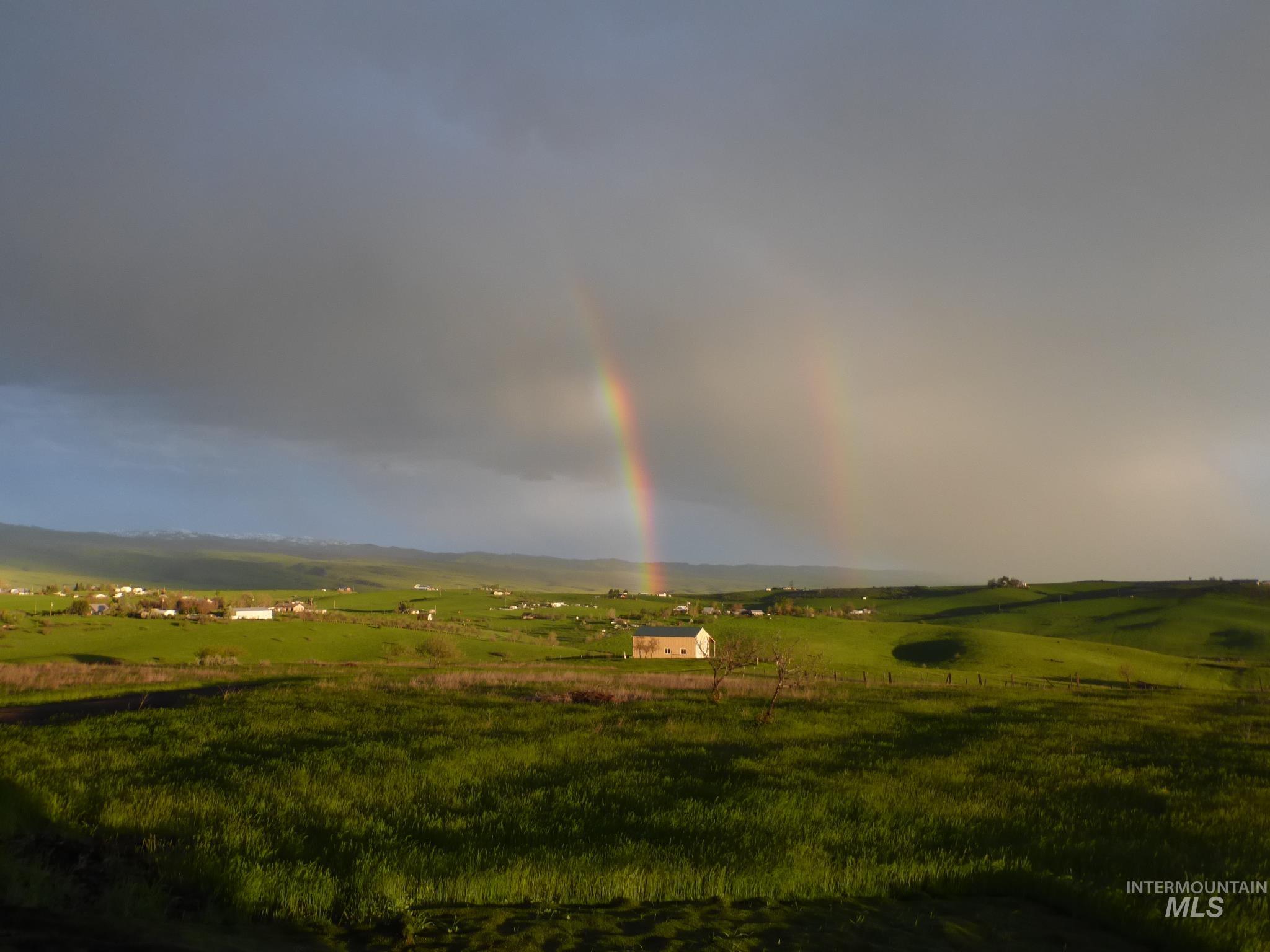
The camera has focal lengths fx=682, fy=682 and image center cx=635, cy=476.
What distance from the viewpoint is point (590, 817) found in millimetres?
12031

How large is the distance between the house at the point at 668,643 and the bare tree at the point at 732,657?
62.6m

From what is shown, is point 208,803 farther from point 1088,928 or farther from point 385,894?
point 1088,928

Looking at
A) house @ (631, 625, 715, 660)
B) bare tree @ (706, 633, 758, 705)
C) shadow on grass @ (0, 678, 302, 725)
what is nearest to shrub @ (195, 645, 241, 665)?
shadow on grass @ (0, 678, 302, 725)

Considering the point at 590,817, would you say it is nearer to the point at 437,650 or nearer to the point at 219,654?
the point at 219,654

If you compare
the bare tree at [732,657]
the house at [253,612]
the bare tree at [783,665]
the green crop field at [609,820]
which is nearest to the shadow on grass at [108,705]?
the green crop field at [609,820]

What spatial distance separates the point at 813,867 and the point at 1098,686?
2929 inches

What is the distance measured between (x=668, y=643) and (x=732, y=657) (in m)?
70.7

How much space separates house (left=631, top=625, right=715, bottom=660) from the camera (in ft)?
339

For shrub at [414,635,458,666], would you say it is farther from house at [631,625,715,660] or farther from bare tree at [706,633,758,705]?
bare tree at [706,633,758,705]

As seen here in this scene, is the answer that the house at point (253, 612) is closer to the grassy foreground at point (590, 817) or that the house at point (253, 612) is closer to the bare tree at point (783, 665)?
the bare tree at point (783, 665)

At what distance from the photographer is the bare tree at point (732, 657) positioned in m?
35.1

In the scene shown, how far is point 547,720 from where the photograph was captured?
25031mm

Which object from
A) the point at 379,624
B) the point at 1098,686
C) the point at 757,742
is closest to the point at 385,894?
the point at 757,742

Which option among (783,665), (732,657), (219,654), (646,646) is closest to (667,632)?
(646,646)
